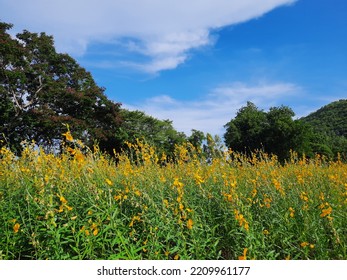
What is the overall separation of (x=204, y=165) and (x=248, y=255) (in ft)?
7.03

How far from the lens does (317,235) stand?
133 inches

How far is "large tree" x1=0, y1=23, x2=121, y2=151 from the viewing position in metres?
19.2

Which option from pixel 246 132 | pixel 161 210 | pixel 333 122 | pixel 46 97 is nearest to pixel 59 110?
pixel 46 97

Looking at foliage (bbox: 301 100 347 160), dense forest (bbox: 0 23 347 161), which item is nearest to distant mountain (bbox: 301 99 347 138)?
foliage (bbox: 301 100 347 160)

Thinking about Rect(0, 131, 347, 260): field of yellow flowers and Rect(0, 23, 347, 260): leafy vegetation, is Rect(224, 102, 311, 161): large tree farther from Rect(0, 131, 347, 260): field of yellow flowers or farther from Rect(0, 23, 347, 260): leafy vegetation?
Rect(0, 131, 347, 260): field of yellow flowers

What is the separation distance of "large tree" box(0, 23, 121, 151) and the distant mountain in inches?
1144

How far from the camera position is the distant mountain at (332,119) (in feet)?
140

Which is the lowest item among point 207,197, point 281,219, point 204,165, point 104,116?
point 281,219

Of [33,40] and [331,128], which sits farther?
[331,128]

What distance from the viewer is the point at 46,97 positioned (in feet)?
68.1

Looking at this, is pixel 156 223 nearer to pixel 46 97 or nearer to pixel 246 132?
pixel 46 97
